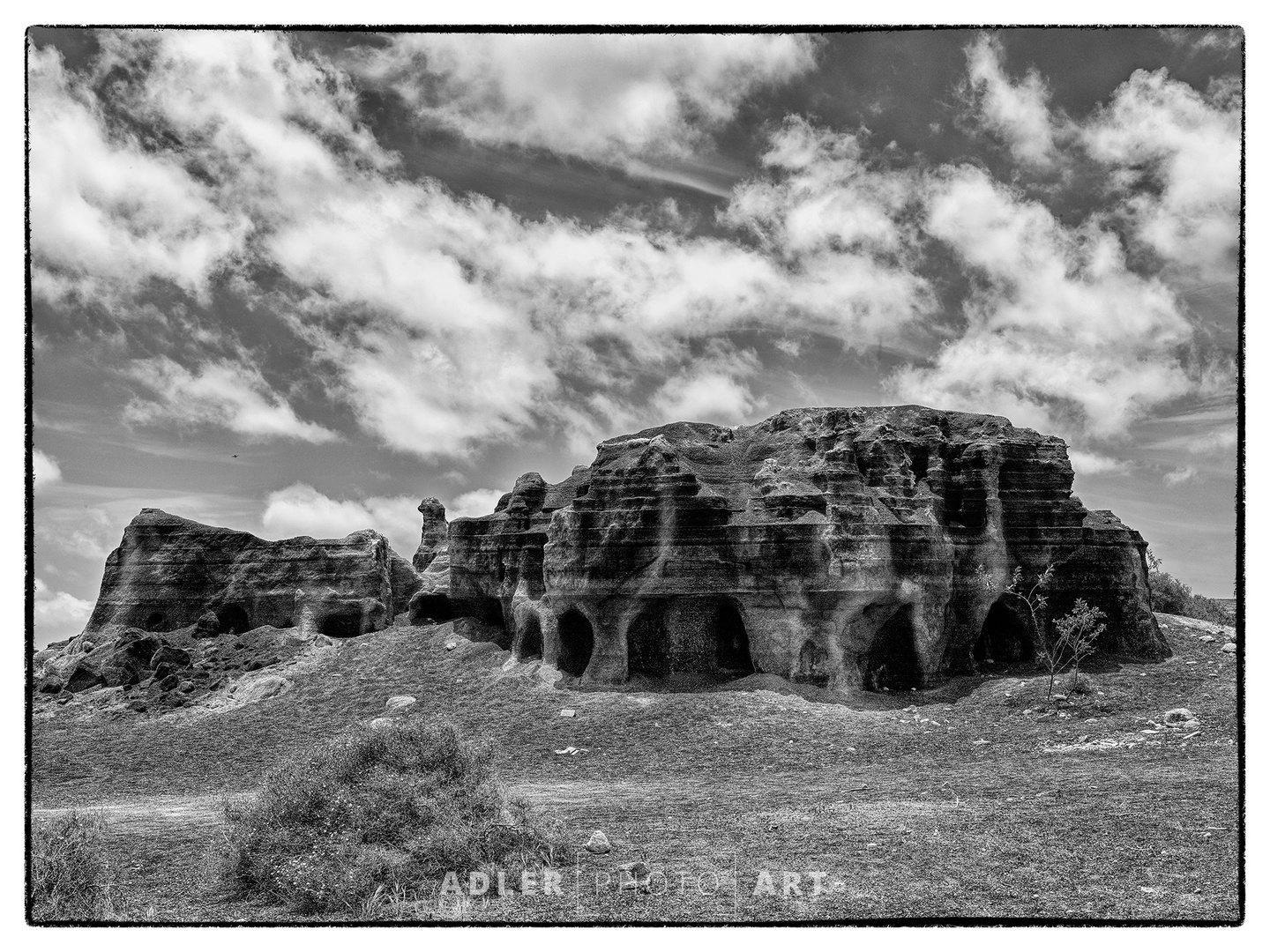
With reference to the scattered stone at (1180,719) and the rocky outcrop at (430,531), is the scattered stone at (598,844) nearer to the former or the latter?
the scattered stone at (1180,719)

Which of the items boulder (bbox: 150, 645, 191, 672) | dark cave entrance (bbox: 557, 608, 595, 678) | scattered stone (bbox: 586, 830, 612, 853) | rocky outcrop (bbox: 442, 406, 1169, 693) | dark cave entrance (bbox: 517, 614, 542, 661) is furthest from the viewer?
boulder (bbox: 150, 645, 191, 672)

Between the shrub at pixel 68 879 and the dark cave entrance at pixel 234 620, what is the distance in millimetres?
27165

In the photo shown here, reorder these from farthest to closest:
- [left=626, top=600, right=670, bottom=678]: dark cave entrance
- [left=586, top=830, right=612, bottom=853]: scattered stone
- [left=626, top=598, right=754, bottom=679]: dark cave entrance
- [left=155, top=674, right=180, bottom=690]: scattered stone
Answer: [left=155, top=674, right=180, bottom=690]: scattered stone → [left=626, top=600, right=670, bottom=678]: dark cave entrance → [left=626, top=598, right=754, bottom=679]: dark cave entrance → [left=586, top=830, right=612, bottom=853]: scattered stone

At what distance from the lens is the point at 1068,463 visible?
105 ft

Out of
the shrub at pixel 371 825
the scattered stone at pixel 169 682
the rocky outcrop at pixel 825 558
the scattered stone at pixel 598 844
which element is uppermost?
the rocky outcrop at pixel 825 558

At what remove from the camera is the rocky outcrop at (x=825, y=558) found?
27.0 metres

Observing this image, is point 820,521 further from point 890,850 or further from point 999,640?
point 890,850

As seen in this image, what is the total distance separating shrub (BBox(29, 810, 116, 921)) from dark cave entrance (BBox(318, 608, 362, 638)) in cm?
2576

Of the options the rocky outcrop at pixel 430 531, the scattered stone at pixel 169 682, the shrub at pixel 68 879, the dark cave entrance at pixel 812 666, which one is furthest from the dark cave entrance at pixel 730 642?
the rocky outcrop at pixel 430 531

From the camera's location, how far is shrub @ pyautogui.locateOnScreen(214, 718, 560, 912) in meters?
11.8

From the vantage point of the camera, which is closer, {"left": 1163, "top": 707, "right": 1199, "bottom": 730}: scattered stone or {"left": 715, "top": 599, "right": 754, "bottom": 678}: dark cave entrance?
{"left": 1163, "top": 707, "right": 1199, "bottom": 730}: scattered stone

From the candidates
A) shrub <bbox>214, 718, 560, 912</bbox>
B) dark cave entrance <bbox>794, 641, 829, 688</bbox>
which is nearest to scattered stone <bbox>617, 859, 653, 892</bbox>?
shrub <bbox>214, 718, 560, 912</bbox>

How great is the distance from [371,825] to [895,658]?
19.3m

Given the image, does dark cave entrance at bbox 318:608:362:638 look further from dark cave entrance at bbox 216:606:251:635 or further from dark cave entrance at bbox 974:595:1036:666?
dark cave entrance at bbox 974:595:1036:666
